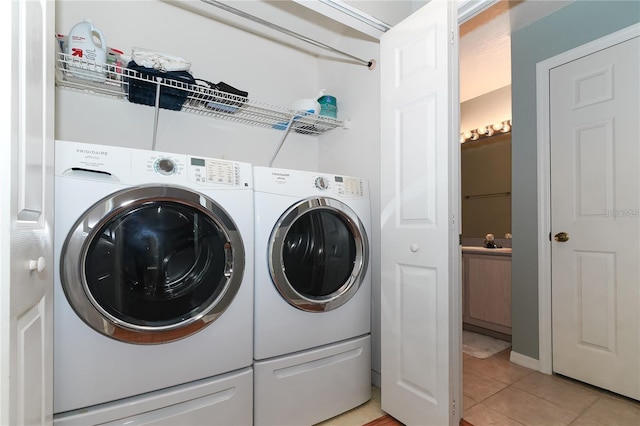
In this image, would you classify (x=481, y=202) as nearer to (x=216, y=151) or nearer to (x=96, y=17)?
(x=216, y=151)

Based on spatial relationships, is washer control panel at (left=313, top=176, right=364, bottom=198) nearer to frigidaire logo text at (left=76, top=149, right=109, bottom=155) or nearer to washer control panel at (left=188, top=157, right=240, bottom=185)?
washer control panel at (left=188, top=157, right=240, bottom=185)

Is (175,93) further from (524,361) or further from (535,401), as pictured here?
(524,361)

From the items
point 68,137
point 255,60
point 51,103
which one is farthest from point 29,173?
point 255,60

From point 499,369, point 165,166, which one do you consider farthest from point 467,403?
point 165,166

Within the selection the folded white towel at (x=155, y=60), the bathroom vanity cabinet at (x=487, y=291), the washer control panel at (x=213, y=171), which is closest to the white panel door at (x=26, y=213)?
the washer control panel at (x=213, y=171)

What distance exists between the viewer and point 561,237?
2.08m

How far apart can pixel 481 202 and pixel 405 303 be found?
94.7 inches

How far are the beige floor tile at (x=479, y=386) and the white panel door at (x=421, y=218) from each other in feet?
1.88

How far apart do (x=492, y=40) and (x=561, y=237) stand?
1.62m

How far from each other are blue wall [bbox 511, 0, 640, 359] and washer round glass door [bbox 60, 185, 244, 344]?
6.70ft

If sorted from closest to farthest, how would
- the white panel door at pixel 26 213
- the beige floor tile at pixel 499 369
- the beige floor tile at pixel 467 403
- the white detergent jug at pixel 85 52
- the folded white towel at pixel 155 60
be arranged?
1. the white panel door at pixel 26 213
2. the white detergent jug at pixel 85 52
3. the folded white towel at pixel 155 60
4. the beige floor tile at pixel 467 403
5. the beige floor tile at pixel 499 369

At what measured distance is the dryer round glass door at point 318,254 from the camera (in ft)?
4.64

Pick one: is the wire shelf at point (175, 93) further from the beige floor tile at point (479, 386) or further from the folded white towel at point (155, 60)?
the beige floor tile at point (479, 386)

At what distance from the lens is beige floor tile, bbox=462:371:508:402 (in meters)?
1.81
